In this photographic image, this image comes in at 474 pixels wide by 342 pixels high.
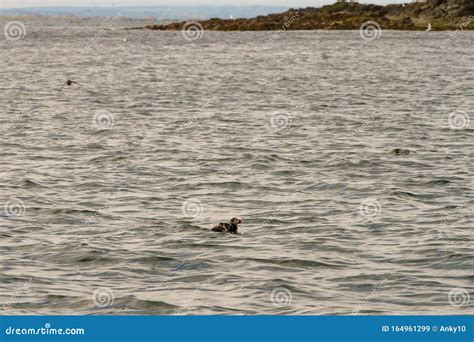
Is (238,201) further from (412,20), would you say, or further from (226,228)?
(412,20)

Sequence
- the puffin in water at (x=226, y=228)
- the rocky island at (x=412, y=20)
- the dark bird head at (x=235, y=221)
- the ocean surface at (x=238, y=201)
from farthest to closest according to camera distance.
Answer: the rocky island at (x=412, y=20) → the dark bird head at (x=235, y=221) → the puffin in water at (x=226, y=228) → the ocean surface at (x=238, y=201)

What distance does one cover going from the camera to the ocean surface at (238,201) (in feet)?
61.6

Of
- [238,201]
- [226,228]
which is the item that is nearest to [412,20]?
[238,201]

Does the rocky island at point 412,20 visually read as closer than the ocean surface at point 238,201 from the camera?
No

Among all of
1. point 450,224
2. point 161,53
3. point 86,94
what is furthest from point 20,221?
point 161,53

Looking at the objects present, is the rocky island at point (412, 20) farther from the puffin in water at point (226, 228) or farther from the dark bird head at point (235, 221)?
the puffin in water at point (226, 228)

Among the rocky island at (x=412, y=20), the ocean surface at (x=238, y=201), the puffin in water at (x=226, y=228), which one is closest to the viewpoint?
the ocean surface at (x=238, y=201)

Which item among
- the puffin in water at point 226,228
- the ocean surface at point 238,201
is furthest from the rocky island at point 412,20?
the puffin in water at point 226,228

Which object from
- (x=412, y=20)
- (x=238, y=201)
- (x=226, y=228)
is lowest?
(x=226, y=228)

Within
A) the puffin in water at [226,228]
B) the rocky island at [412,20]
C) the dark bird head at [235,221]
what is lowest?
the puffin in water at [226,228]

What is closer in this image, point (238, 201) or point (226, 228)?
point (226, 228)

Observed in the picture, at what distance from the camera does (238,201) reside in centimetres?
2752

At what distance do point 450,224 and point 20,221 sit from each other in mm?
10456

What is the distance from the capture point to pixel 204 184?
30250mm
